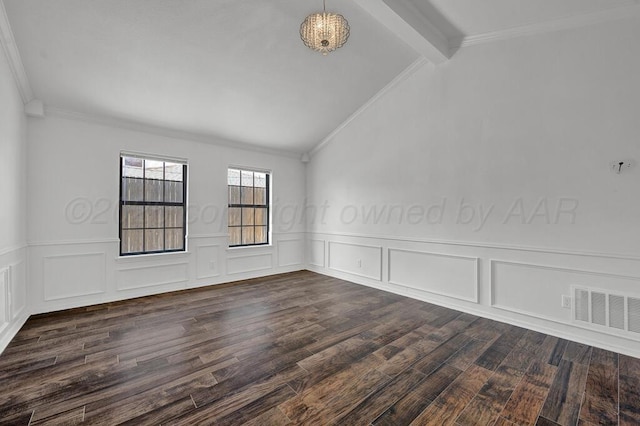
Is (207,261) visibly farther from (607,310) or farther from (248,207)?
(607,310)

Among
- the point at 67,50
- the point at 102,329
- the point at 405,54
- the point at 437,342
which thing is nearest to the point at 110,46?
the point at 67,50

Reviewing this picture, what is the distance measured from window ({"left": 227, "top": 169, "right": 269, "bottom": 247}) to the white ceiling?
1205mm

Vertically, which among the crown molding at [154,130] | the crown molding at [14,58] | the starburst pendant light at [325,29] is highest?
the starburst pendant light at [325,29]

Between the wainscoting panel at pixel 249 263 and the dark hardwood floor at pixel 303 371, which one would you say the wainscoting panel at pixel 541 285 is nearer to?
the dark hardwood floor at pixel 303 371

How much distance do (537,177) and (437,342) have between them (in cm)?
207

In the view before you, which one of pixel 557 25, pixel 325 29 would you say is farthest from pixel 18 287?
pixel 557 25

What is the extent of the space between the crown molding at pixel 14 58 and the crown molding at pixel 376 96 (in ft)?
13.6

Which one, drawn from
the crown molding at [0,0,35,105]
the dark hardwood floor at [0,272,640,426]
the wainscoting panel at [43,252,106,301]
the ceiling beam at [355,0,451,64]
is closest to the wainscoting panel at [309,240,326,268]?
the dark hardwood floor at [0,272,640,426]

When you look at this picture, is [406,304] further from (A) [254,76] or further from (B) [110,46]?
(B) [110,46]

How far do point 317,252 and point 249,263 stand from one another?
4.49ft

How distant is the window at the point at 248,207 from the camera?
17.9 feet

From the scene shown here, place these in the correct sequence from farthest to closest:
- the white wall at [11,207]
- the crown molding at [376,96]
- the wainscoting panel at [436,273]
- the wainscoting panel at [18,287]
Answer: the crown molding at [376,96], the wainscoting panel at [436,273], the wainscoting panel at [18,287], the white wall at [11,207]

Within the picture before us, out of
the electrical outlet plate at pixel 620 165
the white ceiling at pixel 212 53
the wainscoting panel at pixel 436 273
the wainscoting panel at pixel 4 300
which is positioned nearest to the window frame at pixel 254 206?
the white ceiling at pixel 212 53

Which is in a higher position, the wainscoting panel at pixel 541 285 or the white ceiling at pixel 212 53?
the white ceiling at pixel 212 53
